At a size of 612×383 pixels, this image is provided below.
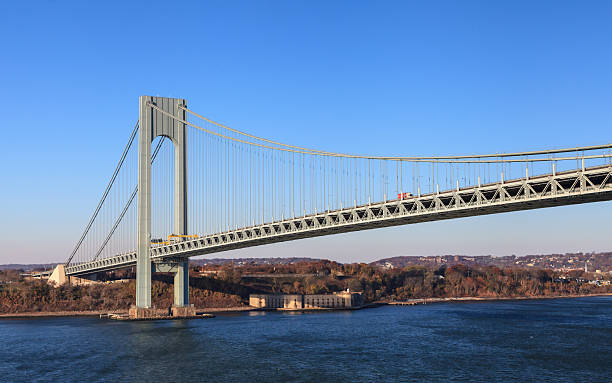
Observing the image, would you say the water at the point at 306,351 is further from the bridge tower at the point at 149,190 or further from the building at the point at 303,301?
the building at the point at 303,301

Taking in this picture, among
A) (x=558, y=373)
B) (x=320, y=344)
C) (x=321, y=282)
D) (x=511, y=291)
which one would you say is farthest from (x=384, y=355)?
(x=511, y=291)

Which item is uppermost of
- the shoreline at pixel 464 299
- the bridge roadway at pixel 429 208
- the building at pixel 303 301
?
the bridge roadway at pixel 429 208

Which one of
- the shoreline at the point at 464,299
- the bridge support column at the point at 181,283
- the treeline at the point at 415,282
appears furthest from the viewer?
the treeline at the point at 415,282

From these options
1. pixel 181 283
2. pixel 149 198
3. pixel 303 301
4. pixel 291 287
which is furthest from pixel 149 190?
pixel 291 287

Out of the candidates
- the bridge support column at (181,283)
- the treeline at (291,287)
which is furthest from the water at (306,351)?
the treeline at (291,287)

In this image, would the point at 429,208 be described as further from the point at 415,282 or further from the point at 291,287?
the point at 415,282
